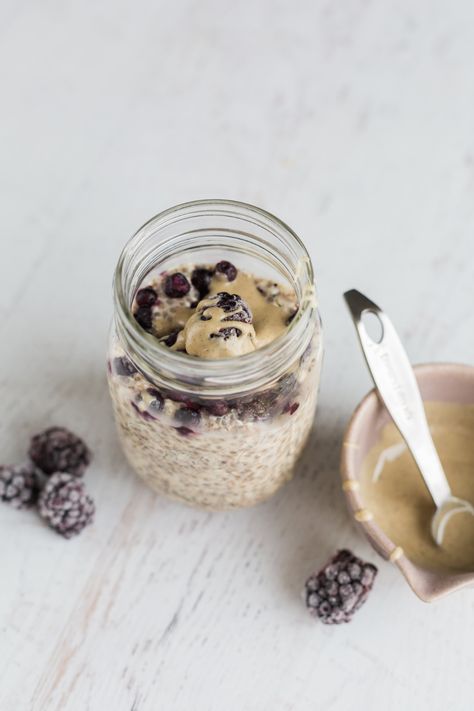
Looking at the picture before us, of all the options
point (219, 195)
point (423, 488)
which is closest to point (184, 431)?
point (423, 488)

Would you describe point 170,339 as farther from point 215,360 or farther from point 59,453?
point 59,453

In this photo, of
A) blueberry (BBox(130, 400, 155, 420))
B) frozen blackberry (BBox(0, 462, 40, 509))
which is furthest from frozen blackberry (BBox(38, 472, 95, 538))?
blueberry (BBox(130, 400, 155, 420))

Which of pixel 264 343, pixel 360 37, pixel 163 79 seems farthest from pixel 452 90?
pixel 264 343

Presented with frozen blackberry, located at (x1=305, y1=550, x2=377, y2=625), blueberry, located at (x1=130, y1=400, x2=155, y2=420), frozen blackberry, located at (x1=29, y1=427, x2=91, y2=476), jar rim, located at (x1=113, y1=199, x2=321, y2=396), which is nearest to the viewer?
jar rim, located at (x1=113, y1=199, x2=321, y2=396)

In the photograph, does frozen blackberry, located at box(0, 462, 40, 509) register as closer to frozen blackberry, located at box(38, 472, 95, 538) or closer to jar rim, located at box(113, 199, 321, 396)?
frozen blackberry, located at box(38, 472, 95, 538)

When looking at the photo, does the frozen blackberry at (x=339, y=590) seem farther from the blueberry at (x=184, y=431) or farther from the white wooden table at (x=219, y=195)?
the blueberry at (x=184, y=431)

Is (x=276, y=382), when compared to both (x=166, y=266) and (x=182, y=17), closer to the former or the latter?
(x=166, y=266)
